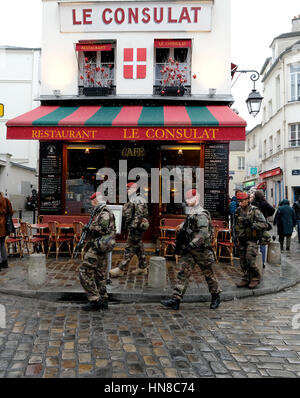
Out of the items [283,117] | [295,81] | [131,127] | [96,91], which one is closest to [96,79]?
[96,91]

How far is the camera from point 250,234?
230 inches

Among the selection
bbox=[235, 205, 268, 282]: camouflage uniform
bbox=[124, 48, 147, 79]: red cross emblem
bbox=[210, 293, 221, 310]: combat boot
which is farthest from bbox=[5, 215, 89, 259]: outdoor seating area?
bbox=[124, 48, 147, 79]: red cross emblem

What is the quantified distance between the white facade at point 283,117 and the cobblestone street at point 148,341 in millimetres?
19526

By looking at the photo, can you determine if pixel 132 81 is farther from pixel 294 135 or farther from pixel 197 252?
pixel 294 135

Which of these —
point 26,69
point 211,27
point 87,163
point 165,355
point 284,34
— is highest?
point 284,34

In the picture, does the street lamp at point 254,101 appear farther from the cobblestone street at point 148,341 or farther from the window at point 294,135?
the window at point 294,135

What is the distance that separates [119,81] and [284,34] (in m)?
21.1

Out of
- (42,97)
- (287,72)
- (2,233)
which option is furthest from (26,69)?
(2,233)

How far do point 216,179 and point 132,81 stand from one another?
397 cm

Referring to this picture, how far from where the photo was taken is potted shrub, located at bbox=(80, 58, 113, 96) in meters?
9.05

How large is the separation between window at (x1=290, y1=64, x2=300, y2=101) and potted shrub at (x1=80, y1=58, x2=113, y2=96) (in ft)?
58.3

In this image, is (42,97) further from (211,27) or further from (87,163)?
(211,27)

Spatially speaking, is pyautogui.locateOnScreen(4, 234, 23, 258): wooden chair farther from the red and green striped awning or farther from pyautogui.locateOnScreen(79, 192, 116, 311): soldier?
pyautogui.locateOnScreen(79, 192, 116, 311): soldier

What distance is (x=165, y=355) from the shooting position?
3361 mm
